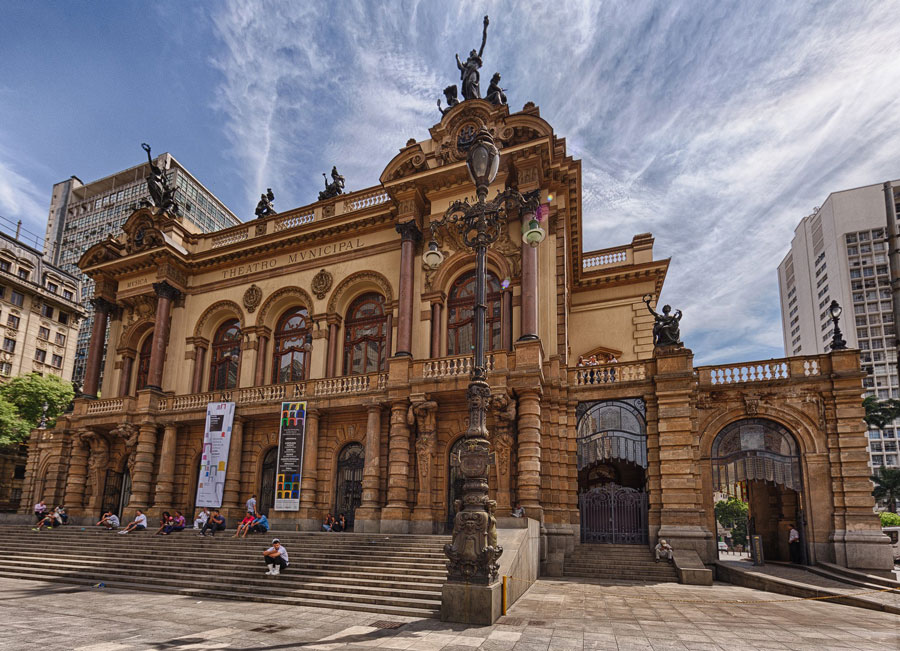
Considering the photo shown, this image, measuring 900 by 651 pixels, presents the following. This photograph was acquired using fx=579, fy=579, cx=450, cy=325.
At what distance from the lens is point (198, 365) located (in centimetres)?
2884

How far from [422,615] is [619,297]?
1945 cm

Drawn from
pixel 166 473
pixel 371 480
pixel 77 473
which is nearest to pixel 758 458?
pixel 371 480

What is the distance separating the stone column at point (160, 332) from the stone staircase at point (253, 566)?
8067 millimetres

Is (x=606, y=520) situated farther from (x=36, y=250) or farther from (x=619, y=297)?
(x=36, y=250)

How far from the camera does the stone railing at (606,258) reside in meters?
28.4

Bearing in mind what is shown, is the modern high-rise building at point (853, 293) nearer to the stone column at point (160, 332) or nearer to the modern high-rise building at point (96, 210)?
the stone column at point (160, 332)

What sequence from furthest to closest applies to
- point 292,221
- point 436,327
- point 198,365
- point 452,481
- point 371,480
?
point 198,365, point 292,221, point 436,327, point 371,480, point 452,481

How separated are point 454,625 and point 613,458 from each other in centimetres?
1162

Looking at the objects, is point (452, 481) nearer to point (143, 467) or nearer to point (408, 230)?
point (408, 230)

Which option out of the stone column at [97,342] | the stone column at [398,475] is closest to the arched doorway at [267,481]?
the stone column at [398,475]

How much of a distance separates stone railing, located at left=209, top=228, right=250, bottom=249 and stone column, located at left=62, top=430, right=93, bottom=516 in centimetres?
1111

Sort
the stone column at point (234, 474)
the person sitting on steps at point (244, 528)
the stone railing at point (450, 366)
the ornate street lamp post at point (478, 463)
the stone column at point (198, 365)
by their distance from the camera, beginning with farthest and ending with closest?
the stone column at point (198, 365)
the stone column at point (234, 474)
the stone railing at point (450, 366)
the person sitting on steps at point (244, 528)
the ornate street lamp post at point (478, 463)

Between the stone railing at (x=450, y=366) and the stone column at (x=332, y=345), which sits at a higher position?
the stone column at (x=332, y=345)

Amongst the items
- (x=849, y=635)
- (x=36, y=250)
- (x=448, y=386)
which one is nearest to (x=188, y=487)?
(x=448, y=386)
